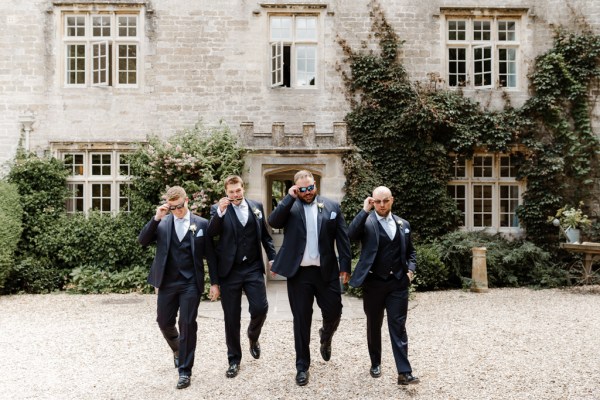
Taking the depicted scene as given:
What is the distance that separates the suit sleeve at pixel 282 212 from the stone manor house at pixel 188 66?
6460 millimetres

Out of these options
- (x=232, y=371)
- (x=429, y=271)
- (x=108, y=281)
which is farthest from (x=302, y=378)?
(x=108, y=281)

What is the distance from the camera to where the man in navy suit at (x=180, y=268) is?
4816 millimetres

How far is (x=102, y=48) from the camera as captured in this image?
11.8 metres

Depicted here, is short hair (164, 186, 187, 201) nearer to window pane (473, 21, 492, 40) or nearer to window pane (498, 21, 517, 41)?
window pane (473, 21, 492, 40)

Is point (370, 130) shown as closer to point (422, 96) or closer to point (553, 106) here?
point (422, 96)

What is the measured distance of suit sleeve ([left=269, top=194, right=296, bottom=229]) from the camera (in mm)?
4880

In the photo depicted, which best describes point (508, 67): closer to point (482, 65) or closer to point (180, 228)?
point (482, 65)

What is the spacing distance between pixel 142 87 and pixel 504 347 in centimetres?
930

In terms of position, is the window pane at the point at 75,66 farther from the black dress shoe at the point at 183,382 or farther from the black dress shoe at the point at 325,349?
the black dress shoe at the point at 325,349

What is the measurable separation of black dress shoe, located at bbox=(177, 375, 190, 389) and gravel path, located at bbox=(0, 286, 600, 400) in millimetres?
94

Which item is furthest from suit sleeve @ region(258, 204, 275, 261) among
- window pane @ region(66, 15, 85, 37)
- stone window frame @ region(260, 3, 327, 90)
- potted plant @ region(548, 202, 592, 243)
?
window pane @ region(66, 15, 85, 37)

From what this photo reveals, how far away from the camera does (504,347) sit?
6145mm

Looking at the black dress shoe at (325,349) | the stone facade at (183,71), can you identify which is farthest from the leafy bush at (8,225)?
the black dress shoe at (325,349)

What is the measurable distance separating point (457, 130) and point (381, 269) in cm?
745
